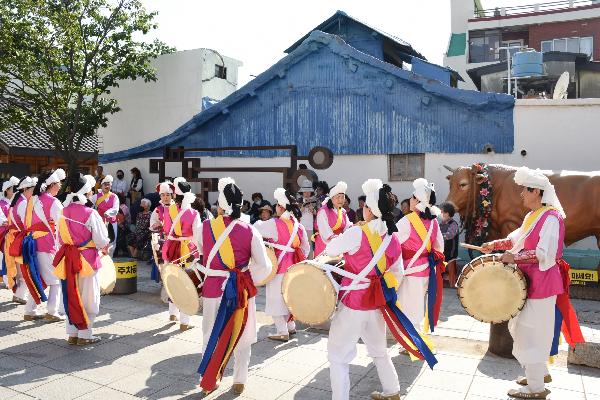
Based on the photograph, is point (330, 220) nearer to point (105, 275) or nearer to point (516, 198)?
point (516, 198)

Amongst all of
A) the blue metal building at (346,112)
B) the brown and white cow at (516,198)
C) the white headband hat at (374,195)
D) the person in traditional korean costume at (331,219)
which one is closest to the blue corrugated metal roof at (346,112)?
the blue metal building at (346,112)

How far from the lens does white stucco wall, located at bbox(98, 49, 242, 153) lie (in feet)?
56.5

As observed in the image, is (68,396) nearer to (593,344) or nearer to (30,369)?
(30,369)

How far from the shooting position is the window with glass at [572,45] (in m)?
25.0

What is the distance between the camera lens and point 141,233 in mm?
13086

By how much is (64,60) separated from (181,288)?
12329 millimetres

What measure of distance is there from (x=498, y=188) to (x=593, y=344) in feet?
12.2

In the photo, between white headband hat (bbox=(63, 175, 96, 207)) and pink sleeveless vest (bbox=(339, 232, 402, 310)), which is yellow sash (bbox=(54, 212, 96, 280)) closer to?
white headband hat (bbox=(63, 175, 96, 207))

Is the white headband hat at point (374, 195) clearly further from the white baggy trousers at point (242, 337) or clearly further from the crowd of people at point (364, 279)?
the white baggy trousers at point (242, 337)

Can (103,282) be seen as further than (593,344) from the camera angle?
Yes

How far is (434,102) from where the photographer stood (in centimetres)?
1250

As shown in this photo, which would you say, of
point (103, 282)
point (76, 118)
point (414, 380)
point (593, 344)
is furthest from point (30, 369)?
point (76, 118)

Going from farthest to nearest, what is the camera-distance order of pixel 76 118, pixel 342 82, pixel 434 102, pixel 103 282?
pixel 76 118 → pixel 342 82 → pixel 434 102 → pixel 103 282

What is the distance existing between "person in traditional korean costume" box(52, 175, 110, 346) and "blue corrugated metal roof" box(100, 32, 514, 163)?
8.22m
